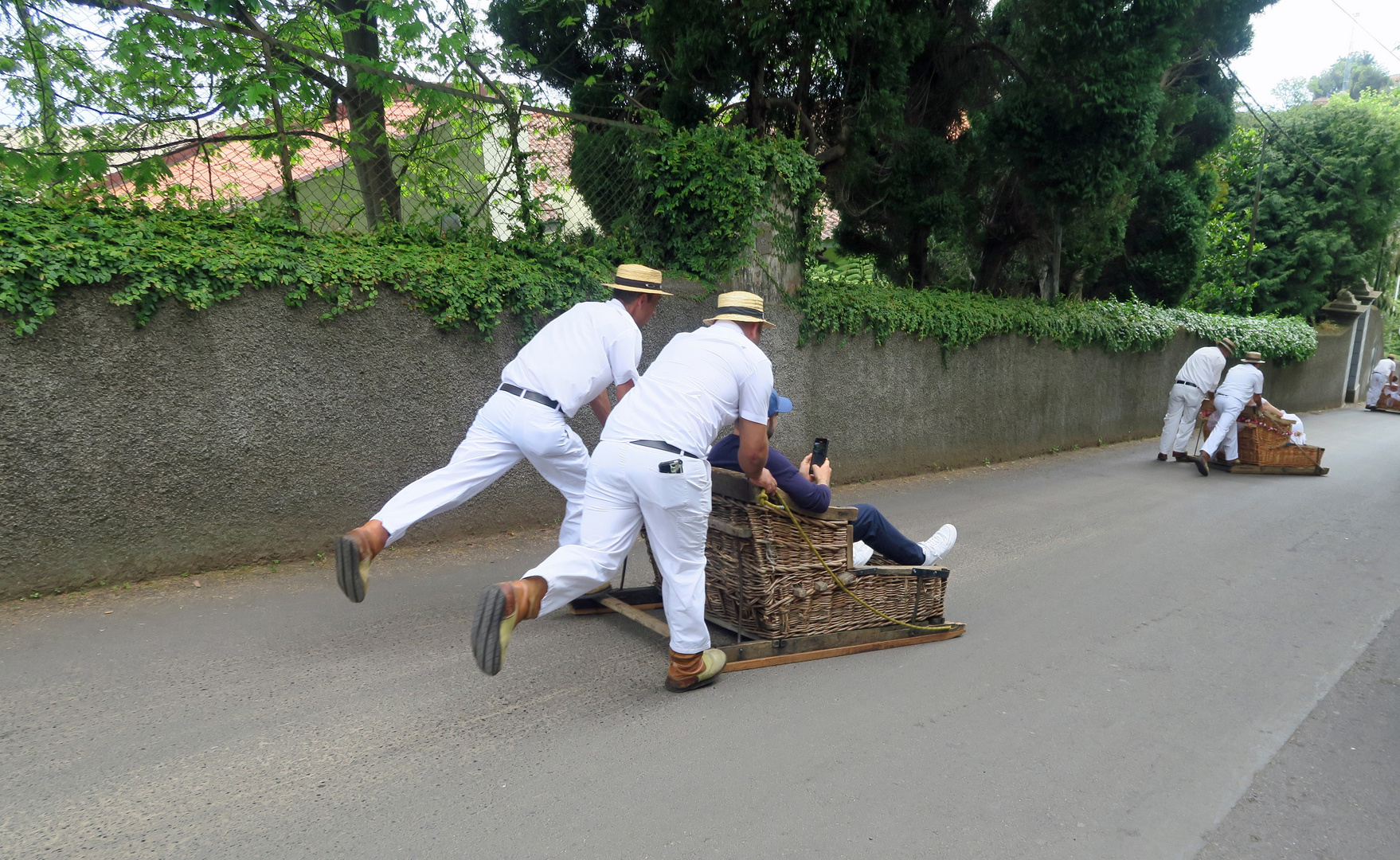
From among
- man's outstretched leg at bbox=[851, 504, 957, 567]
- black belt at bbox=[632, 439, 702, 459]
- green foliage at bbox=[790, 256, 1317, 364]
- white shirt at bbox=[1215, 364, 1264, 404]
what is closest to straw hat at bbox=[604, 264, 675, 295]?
black belt at bbox=[632, 439, 702, 459]

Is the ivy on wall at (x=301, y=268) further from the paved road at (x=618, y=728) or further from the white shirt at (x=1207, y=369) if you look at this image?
the white shirt at (x=1207, y=369)

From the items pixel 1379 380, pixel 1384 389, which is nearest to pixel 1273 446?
pixel 1384 389

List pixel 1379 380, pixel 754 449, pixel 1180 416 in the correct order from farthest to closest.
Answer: pixel 1379 380 < pixel 1180 416 < pixel 754 449

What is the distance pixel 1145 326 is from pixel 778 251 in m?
9.84

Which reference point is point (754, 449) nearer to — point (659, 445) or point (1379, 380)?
point (659, 445)

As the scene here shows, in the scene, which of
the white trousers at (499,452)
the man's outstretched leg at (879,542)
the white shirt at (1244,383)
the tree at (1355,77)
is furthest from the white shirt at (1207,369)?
the tree at (1355,77)

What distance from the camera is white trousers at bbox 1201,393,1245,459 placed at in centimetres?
1200

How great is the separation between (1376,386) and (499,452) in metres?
30.0

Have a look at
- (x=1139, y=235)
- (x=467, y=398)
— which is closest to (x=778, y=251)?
(x=467, y=398)

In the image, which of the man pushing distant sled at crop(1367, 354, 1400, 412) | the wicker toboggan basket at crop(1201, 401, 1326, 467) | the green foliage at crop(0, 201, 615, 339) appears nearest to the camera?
the green foliage at crop(0, 201, 615, 339)

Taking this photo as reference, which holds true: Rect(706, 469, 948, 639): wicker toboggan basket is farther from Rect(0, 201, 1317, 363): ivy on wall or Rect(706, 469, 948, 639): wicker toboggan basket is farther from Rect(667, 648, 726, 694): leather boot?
Rect(0, 201, 1317, 363): ivy on wall

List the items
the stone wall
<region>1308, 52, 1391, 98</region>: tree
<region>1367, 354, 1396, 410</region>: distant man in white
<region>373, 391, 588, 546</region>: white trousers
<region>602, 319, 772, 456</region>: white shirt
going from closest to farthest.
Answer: <region>602, 319, 772, 456</region>: white shirt, <region>373, 391, 588, 546</region>: white trousers, the stone wall, <region>1367, 354, 1396, 410</region>: distant man in white, <region>1308, 52, 1391, 98</region>: tree

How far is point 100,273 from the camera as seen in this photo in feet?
16.1

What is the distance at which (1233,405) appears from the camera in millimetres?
12016
